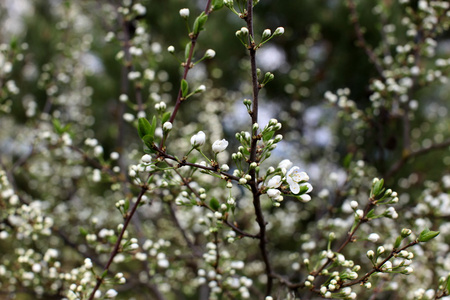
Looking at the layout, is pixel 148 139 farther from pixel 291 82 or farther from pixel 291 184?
pixel 291 82

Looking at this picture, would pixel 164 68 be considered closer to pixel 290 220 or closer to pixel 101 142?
pixel 101 142

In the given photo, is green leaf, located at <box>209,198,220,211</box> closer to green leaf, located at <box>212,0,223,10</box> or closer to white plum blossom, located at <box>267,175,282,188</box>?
white plum blossom, located at <box>267,175,282,188</box>

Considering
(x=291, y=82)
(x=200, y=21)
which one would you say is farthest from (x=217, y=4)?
(x=291, y=82)

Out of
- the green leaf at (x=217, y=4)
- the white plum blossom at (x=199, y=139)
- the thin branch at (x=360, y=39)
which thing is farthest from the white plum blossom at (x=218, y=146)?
the thin branch at (x=360, y=39)

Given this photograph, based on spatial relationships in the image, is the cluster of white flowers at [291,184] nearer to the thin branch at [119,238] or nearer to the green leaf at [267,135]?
the green leaf at [267,135]

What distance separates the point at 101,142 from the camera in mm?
5258

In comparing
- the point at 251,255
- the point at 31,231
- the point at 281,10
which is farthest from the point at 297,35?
the point at 31,231

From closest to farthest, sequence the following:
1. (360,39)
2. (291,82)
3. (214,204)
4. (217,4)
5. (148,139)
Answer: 1. (148,139)
2. (217,4)
3. (214,204)
4. (360,39)
5. (291,82)

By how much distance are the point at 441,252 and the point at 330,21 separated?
3.11 meters

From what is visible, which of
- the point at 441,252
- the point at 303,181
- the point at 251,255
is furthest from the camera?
the point at 251,255

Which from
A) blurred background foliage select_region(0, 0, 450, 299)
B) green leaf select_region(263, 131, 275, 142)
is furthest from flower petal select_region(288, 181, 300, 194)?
blurred background foliage select_region(0, 0, 450, 299)

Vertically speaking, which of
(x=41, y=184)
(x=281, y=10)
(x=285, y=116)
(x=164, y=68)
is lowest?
(x=285, y=116)

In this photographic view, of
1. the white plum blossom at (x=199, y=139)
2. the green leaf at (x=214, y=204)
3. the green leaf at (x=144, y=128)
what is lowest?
the green leaf at (x=214, y=204)

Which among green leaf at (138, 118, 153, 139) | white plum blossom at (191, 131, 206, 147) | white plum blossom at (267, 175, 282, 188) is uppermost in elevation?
white plum blossom at (191, 131, 206, 147)
